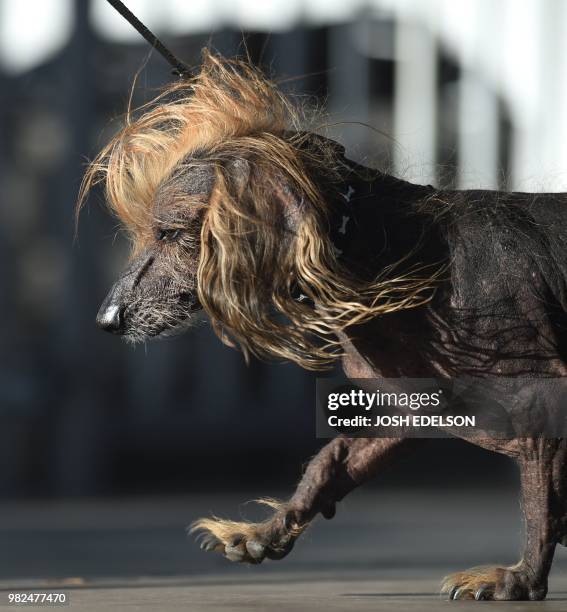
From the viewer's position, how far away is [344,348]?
501 centimetres

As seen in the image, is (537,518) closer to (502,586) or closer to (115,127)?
(502,586)

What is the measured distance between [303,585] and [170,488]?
726 centimetres

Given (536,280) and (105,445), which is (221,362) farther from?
(536,280)

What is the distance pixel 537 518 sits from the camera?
4.71 meters

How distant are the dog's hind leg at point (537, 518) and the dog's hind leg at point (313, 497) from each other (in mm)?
498

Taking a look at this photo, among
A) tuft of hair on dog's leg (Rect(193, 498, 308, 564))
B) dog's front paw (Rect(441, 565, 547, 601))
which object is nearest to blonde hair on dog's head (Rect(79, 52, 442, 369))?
tuft of hair on dog's leg (Rect(193, 498, 308, 564))

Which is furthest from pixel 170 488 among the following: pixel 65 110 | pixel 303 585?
pixel 303 585

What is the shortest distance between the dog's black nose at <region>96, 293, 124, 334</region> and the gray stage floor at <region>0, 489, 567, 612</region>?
964mm

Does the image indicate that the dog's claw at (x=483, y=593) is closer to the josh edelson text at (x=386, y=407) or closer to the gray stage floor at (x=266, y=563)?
the gray stage floor at (x=266, y=563)

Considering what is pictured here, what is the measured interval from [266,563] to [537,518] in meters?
2.97

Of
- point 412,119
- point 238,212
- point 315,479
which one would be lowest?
point 315,479

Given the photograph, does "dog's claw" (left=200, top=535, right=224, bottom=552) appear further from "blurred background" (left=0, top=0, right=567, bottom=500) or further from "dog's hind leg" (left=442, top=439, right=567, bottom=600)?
"blurred background" (left=0, top=0, right=567, bottom=500)

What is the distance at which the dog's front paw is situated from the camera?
4809 mm

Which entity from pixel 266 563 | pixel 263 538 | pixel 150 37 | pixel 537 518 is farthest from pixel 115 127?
pixel 537 518
